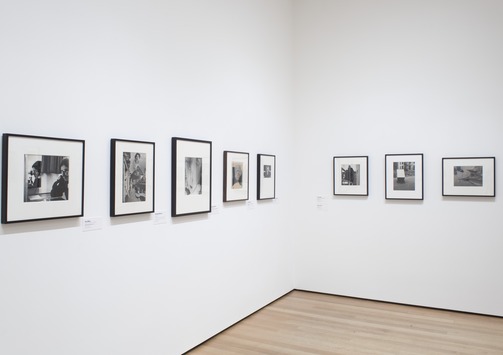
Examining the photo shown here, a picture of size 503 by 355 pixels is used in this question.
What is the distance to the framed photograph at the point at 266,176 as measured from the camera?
22.6ft

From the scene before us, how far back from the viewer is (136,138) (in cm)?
452

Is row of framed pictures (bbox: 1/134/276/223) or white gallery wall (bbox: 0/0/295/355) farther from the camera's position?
white gallery wall (bbox: 0/0/295/355)

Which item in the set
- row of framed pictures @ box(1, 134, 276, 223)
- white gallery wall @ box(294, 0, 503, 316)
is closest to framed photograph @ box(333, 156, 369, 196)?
white gallery wall @ box(294, 0, 503, 316)

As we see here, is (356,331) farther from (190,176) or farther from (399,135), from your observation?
(399,135)

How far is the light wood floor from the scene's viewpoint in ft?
17.4

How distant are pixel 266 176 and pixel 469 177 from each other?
10.2ft

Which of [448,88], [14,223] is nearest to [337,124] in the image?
[448,88]

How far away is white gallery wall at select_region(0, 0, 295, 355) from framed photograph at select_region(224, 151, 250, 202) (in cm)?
13

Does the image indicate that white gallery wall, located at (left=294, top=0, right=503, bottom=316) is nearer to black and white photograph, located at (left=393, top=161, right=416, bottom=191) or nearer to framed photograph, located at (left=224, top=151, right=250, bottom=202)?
black and white photograph, located at (left=393, top=161, right=416, bottom=191)

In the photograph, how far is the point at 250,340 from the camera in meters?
5.59

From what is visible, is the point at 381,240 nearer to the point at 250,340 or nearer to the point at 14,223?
the point at 250,340

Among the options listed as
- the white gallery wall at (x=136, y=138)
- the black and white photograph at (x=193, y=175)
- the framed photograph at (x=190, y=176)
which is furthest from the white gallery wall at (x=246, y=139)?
the black and white photograph at (x=193, y=175)

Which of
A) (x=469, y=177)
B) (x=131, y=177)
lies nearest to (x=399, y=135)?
(x=469, y=177)

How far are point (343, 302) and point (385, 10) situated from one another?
16.1ft
